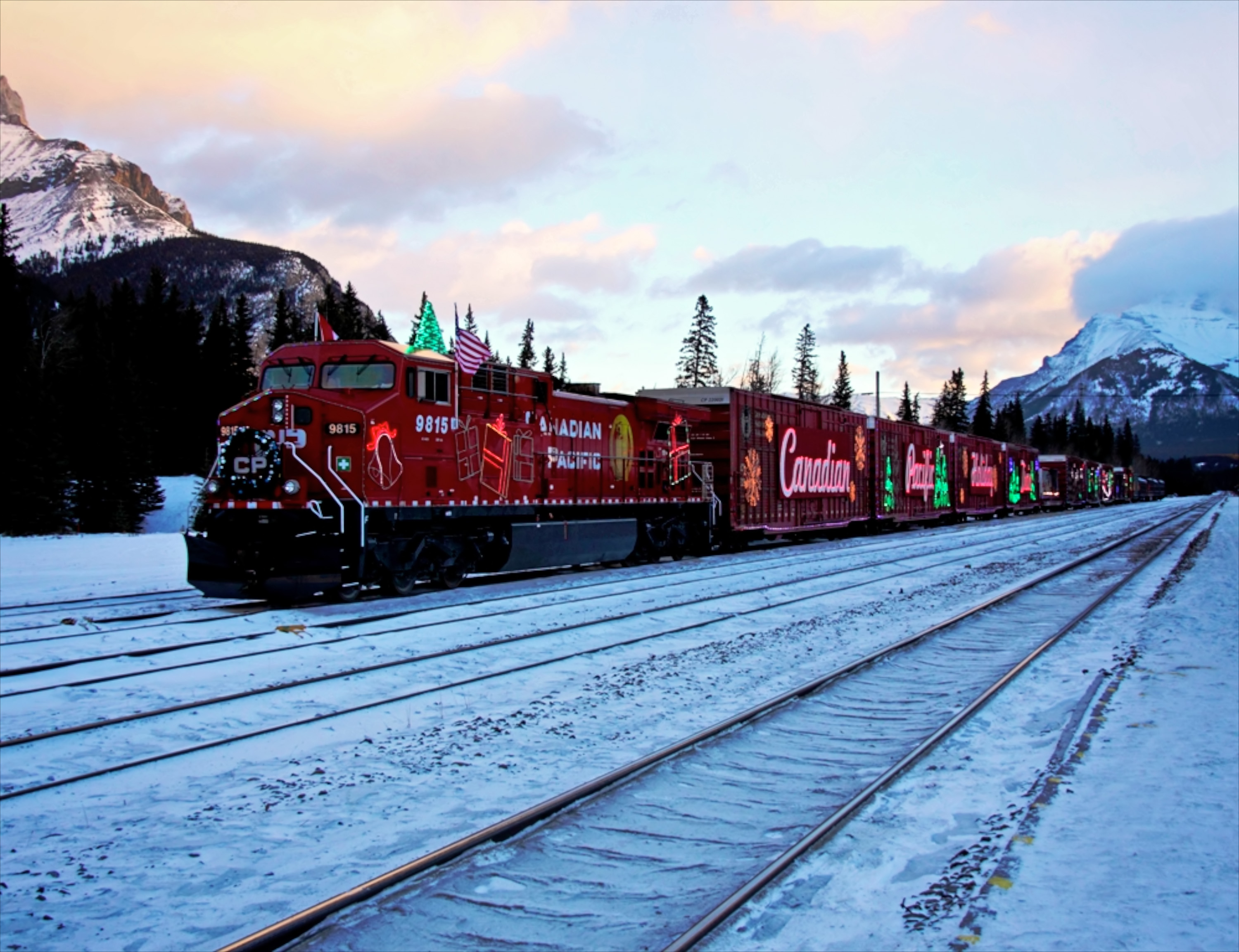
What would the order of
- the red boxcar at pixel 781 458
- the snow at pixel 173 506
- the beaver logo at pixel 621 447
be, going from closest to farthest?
the beaver logo at pixel 621 447 → the red boxcar at pixel 781 458 → the snow at pixel 173 506

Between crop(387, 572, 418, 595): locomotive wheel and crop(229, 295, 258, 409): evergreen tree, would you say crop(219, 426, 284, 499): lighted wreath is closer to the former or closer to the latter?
crop(387, 572, 418, 595): locomotive wheel

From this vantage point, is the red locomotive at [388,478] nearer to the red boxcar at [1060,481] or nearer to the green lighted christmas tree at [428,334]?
the green lighted christmas tree at [428,334]

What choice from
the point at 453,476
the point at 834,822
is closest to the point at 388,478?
the point at 453,476

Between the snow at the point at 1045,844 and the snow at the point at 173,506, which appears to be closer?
the snow at the point at 1045,844

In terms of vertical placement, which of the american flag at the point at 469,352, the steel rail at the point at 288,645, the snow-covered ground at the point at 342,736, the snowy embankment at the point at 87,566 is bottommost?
the snow-covered ground at the point at 342,736

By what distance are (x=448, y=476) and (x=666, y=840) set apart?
10.3 meters

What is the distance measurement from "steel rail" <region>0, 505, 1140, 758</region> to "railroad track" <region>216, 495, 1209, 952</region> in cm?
247

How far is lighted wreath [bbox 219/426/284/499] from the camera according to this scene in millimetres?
12508

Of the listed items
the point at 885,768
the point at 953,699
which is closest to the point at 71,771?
the point at 885,768

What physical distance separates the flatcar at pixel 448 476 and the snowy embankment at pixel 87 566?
11.8ft

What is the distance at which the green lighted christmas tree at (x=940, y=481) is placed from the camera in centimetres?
3791

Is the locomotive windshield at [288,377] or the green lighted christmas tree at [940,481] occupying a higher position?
the locomotive windshield at [288,377]

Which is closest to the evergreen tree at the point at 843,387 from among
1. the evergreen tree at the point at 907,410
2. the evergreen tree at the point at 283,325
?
the evergreen tree at the point at 907,410

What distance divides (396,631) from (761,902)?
7.31 metres
